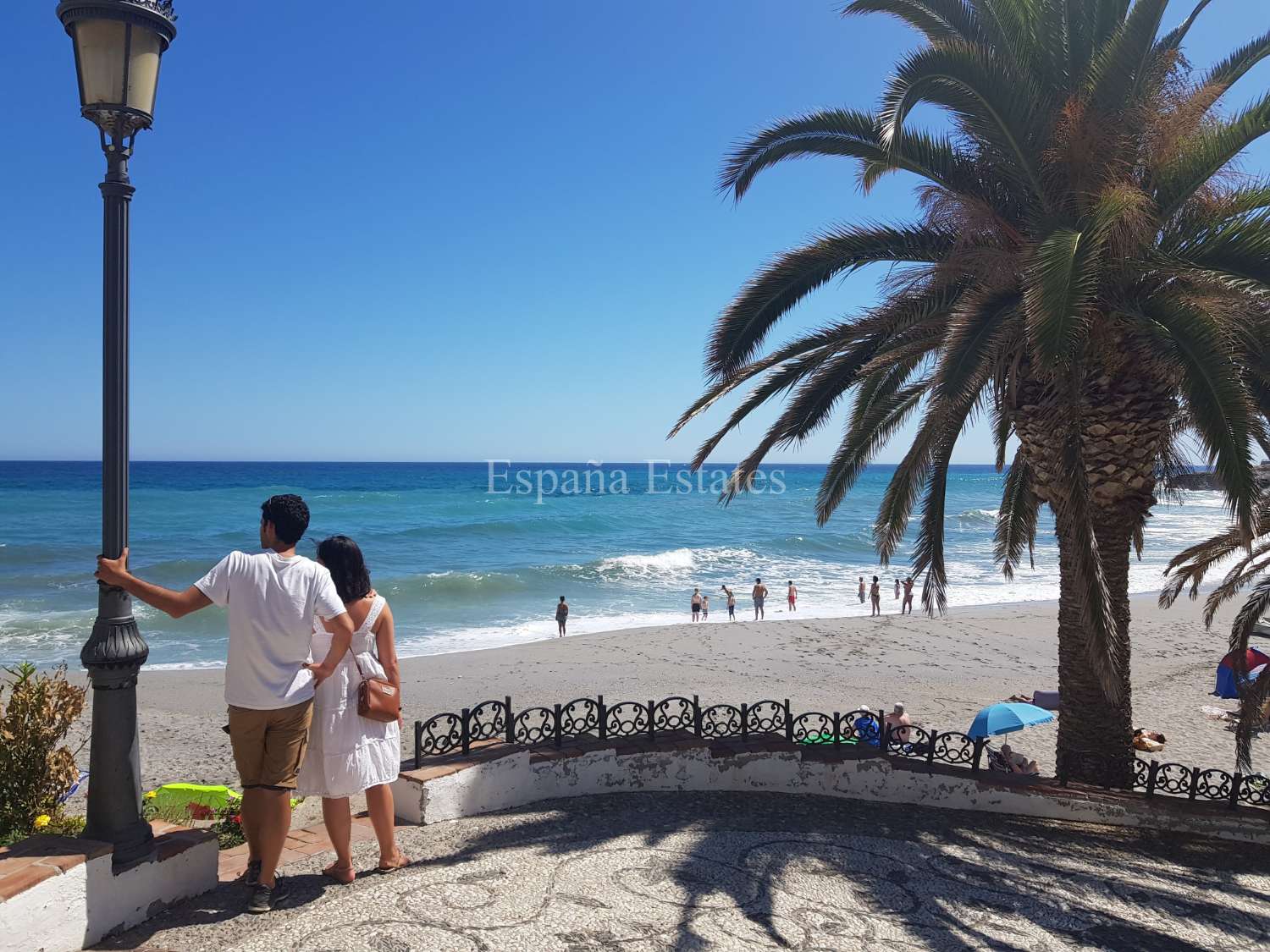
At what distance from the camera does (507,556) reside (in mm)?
41281

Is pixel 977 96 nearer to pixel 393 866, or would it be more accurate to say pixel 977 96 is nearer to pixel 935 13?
pixel 935 13

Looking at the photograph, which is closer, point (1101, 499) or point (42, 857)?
point (42, 857)

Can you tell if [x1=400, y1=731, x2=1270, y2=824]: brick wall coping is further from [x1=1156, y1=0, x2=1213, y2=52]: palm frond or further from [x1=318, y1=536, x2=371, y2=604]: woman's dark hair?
[x1=1156, y1=0, x2=1213, y2=52]: palm frond

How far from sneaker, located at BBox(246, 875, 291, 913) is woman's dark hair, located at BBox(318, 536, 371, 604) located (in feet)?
4.30

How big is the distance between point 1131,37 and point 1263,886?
20.5ft

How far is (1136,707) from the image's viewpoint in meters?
16.2

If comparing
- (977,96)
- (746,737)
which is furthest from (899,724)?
(977,96)

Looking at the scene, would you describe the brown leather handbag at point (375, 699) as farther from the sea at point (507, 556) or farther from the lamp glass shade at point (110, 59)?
the sea at point (507, 556)

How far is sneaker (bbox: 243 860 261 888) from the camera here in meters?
3.86

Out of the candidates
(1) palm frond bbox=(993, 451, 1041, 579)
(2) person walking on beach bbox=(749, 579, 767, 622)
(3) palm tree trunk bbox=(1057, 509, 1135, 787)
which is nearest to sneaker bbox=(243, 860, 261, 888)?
(3) palm tree trunk bbox=(1057, 509, 1135, 787)

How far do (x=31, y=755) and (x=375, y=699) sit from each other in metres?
1.69

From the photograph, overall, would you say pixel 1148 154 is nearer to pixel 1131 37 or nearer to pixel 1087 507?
pixel 1131 37

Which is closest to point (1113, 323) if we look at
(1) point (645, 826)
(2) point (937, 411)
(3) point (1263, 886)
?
(2) point (937, 411)

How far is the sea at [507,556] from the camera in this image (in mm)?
25234
